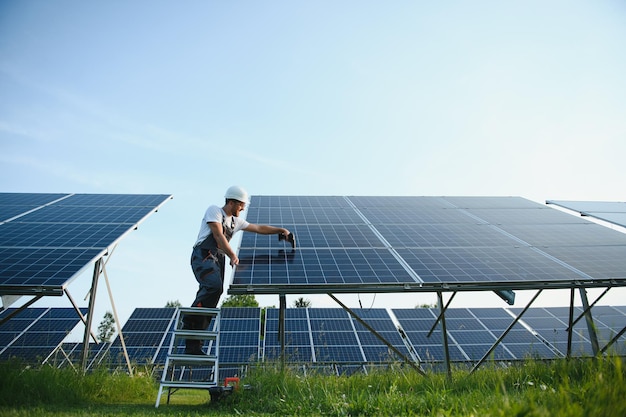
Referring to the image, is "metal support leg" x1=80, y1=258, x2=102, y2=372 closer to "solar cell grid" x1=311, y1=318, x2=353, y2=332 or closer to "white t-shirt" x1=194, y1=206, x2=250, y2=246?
"white t-shirt" x1=194, y1=206, x2=250, y2=246

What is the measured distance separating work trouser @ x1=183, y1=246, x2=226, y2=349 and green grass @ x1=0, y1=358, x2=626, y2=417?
114 centimetres

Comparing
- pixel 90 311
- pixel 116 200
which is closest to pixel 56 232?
pixel 90 311

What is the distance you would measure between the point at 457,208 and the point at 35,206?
12330 mm

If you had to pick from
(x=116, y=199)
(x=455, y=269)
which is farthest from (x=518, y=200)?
(x=116, y=199)

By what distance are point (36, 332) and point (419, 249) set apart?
14.1 metres

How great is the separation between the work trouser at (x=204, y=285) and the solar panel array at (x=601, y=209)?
33.1 ft

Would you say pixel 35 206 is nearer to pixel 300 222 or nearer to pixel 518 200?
pixel 300 222

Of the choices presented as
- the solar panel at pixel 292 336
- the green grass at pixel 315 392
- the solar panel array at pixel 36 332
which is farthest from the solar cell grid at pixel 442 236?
the solar panel array at pixel 36 332

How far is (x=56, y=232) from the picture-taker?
8438 mm

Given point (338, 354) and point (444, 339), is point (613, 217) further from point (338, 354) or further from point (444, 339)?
point (338, 354)

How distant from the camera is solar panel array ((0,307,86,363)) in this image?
490 inches

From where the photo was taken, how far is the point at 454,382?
556cm

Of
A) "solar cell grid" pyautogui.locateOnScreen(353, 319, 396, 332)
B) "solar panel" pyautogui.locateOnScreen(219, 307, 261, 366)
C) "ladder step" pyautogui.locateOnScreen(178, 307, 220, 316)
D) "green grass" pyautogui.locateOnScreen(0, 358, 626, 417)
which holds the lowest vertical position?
"solar panel" pyautogui.locateOnScreen(219, 307, 261, 366)

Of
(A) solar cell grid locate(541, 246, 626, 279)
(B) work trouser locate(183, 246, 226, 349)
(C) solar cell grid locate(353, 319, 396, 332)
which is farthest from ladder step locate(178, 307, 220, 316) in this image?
(C) solar cell grid locate(353, 319, 396, 332)
